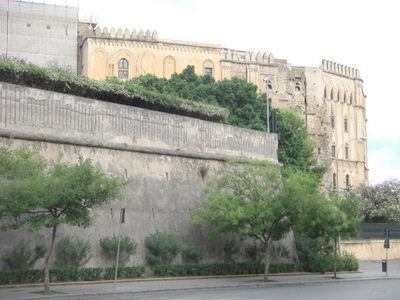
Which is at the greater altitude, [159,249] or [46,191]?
[46,191]

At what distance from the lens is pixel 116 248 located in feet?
77.3

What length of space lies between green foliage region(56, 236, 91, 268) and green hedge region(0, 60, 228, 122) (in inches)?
268

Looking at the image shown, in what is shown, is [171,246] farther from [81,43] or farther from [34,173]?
[81,43]

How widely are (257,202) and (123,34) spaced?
56838 mm

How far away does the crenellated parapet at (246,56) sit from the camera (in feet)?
279

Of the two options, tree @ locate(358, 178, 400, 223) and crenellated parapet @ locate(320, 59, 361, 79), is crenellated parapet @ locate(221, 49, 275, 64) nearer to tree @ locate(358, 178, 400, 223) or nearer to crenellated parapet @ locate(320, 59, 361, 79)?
crenellated parapet @ locate(320, 59, 361, 79)

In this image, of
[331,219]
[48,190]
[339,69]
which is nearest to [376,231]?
[331,219]

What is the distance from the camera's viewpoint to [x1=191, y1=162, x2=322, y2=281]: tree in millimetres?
25047

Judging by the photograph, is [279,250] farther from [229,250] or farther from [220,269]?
[220,269]

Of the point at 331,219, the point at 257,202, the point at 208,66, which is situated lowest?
the point at 331,219

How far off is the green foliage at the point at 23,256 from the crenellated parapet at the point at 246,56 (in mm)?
65721

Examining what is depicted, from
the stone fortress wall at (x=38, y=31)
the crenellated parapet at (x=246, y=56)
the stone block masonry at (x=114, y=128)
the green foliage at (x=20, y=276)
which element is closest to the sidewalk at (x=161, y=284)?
the green foliage at (x=20, y=276)

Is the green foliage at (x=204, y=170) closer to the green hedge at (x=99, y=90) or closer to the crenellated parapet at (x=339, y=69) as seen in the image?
the green hedge at (x=99, y=90)

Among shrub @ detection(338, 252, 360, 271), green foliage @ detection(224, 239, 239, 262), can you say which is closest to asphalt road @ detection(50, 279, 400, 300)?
green foliage @ detection(224, 239, 239, 262)
